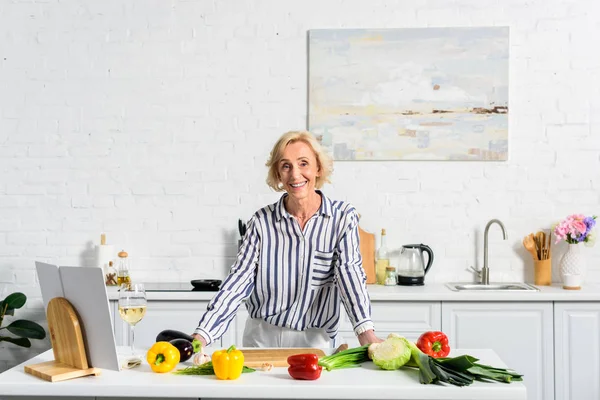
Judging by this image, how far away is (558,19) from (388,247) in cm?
175

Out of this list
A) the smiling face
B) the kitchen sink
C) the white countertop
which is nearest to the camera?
the smiling face

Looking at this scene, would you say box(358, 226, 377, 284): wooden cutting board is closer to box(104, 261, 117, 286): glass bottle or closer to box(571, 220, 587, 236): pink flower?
box(571, 220, 587, 236): pink flower

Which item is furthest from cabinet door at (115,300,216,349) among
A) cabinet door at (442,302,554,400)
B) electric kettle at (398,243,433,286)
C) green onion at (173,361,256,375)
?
green onion at (173,361,256,375)

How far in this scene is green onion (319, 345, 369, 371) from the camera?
224 centimetres

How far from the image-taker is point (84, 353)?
2182 mm

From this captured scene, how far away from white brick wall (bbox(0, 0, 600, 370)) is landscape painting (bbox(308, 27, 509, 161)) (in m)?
0.08

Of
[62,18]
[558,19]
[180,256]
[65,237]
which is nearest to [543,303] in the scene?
[558,19]

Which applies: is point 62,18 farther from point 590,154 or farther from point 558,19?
point 590,154

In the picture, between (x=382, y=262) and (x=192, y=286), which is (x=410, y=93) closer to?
(x=382, y=262)

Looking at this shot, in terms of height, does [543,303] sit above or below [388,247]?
below

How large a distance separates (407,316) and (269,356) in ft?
5.44

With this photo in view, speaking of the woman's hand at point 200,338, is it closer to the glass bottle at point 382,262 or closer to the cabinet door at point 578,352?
the glass bottle at point 382,262

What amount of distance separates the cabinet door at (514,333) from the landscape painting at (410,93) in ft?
3.20

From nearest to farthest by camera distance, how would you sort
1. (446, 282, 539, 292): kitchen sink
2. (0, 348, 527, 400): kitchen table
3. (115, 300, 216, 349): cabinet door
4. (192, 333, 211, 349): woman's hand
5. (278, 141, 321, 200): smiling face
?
(0, 348, 527, 400): kitchen table
(192, 333, 211, 349): woman's hand
(278, 141, 321, 200): smiling face
(115, 300, 216, 349): cabinet door
(446, 282, 539, 292): kitchen sink
